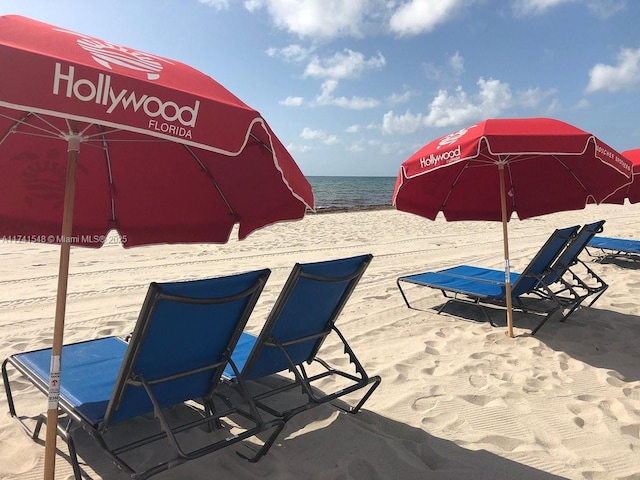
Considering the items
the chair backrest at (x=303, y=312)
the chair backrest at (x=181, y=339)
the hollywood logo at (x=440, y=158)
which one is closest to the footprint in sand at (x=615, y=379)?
the hollywood logo at (x=440, y=158)

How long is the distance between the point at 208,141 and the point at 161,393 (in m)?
1.42

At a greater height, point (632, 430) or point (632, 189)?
point (632, 189)

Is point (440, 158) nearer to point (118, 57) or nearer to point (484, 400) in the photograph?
point (484, 400)

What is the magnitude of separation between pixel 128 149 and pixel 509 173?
4356 millimetres

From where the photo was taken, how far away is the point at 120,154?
11.1 feet

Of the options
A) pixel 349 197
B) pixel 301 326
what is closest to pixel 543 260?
pixel 301 326

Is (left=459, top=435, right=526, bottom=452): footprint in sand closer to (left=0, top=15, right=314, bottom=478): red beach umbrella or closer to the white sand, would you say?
the white sand

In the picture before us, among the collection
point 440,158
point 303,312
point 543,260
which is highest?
point 440,158

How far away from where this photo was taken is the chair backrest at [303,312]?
279cm

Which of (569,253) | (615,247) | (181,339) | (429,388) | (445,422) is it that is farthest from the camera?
(615,247)

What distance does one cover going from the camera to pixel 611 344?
15.3ft

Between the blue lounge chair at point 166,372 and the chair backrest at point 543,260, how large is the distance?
134 inches

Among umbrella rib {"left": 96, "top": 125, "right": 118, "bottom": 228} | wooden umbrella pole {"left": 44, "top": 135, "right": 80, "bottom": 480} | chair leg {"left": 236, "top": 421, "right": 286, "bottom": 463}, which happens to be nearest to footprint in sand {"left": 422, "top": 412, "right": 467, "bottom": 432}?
chair leg {"left": 236, "top": 421, "right": 286, "bottom": 463}

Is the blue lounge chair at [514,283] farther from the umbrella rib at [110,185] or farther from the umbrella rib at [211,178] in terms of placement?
the umbrella rib at [110,185]
